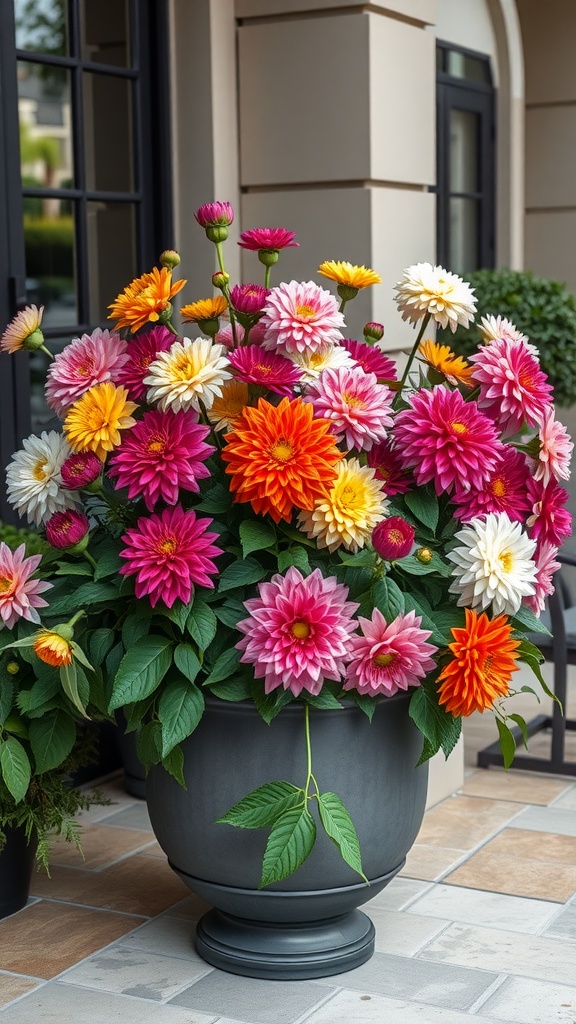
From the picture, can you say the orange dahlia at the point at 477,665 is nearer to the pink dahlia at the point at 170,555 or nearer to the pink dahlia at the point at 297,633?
the pink dahlia at the point at 297,633

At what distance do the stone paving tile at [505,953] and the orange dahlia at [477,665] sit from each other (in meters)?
0.78

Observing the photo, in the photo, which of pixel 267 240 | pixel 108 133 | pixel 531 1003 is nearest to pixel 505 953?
pixel 531 1003

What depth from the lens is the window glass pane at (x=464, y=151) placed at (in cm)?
673

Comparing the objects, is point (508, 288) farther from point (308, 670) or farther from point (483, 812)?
point (308, 670)

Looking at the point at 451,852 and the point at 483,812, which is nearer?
the point at 451,852

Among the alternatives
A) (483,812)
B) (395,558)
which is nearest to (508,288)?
(483,812)

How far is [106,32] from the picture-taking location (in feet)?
16.7

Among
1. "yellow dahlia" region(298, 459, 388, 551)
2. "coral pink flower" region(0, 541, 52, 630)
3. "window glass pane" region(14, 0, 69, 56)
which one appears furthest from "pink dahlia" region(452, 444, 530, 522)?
"window glass pane" region(14, 0, 69, 56)

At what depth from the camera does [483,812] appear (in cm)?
452

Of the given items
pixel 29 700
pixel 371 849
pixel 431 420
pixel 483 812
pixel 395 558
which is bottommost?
pixel 483 812

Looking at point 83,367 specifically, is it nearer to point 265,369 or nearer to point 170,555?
point 265,369

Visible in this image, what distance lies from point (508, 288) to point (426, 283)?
281cm

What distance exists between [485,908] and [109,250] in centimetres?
286

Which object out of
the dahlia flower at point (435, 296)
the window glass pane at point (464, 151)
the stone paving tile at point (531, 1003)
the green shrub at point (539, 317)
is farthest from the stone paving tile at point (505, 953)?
the window glass pane at point (464, 151)
